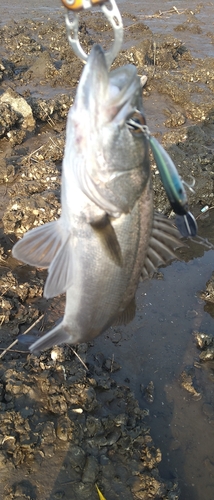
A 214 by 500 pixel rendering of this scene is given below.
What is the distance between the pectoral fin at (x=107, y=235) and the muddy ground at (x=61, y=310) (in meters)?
2.15

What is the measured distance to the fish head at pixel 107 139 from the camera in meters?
2.21

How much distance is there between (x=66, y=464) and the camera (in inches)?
147

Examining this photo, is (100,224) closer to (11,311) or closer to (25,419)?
(25,419)

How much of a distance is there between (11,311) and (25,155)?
4.01m

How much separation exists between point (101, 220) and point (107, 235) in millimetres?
94

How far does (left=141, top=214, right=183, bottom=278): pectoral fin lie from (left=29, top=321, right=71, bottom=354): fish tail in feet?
2.14

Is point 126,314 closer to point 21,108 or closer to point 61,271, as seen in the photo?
point 61,271

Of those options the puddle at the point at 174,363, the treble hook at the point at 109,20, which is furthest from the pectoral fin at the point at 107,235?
the puddle at the point at 174,363

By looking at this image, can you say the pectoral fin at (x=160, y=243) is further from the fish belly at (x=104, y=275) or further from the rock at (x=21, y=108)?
the rock at (x=21, y=108)

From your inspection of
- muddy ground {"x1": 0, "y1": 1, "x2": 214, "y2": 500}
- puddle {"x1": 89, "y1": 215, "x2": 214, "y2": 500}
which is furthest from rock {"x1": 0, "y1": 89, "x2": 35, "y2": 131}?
puddle {"x1": 89, "y1": 215, "x2": 214, "y2": 500}

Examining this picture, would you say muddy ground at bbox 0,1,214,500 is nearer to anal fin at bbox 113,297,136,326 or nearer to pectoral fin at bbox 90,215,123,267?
anal fin at bbox 113,297,136,326

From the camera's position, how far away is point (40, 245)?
8.65 feet

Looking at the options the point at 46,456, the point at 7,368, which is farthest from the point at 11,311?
the point at 46,456

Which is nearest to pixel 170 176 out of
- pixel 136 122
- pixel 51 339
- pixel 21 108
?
pixel 136 122
